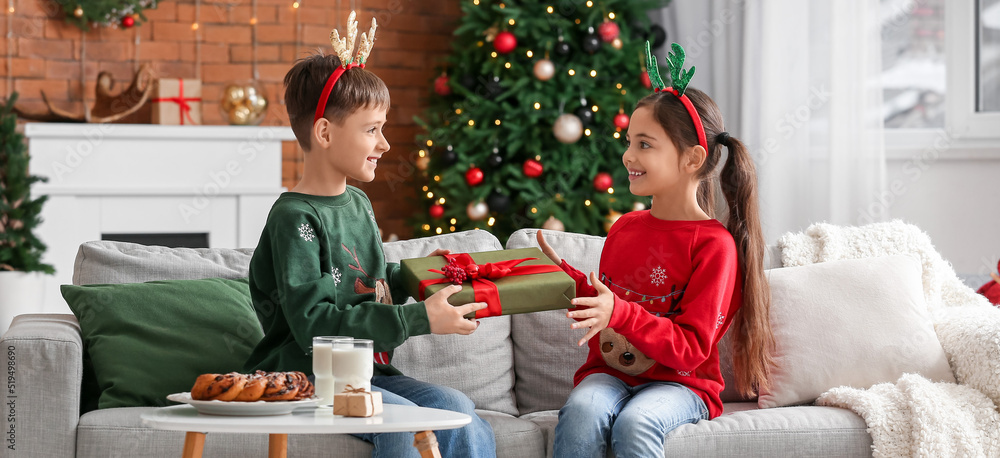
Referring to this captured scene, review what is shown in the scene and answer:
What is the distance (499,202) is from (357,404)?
9.33 feet

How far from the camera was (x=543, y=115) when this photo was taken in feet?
13.6

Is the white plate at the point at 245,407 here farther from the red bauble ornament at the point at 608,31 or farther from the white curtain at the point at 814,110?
the red bauble ornament at the point at 608,31

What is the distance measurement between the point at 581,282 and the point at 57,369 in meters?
1.11

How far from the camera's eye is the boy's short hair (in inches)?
72.8

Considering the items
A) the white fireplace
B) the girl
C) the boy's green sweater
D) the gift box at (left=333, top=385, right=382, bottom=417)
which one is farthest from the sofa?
the white fireplace

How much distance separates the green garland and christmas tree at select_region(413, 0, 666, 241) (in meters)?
1.60

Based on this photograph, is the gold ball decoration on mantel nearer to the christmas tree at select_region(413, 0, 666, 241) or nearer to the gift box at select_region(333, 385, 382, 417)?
the christmas tree at select_region(413, 0, 666, 241)

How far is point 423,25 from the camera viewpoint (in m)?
5.07

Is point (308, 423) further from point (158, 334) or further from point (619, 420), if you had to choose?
point (158, 334)

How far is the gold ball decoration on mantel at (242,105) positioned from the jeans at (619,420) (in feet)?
10.0

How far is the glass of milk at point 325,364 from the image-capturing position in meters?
1.49

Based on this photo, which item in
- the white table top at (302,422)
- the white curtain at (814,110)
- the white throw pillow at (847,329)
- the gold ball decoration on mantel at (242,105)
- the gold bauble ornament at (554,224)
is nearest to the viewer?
the white table top at (302,422)

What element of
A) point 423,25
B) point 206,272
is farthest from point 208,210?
point 206,272

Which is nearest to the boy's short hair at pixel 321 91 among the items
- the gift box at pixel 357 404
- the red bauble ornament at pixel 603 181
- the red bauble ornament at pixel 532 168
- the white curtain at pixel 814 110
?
the gift box at pixel 357 404
